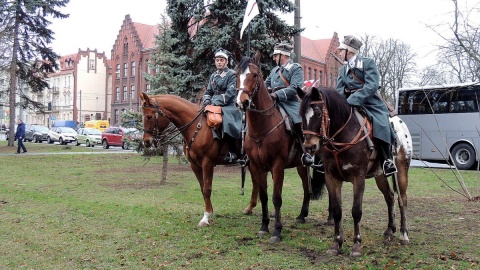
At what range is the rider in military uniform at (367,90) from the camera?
20.9ft

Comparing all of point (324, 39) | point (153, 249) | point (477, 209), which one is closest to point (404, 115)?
point (477, 209)

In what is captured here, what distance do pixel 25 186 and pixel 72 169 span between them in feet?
19.9

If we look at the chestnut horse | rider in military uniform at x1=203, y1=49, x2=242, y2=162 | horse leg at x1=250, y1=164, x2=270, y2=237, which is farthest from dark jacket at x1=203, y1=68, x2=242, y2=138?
horse leg at x1=250, y1=164, x2=270, y2=237

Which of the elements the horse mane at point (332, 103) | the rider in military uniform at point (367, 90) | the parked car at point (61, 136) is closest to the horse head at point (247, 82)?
the horse mane at point (332, 103)

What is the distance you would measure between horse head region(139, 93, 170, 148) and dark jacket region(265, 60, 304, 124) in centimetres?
206

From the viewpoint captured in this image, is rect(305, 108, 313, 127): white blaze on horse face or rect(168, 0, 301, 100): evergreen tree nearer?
rect(305, 108, 313, 127): white blaze on horse face

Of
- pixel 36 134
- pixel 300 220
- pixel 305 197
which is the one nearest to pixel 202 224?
pixel 300 220

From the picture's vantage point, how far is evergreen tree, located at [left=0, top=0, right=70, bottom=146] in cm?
3338

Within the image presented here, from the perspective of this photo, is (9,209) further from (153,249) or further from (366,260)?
(366,260)

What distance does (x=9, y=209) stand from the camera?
10.0 meters

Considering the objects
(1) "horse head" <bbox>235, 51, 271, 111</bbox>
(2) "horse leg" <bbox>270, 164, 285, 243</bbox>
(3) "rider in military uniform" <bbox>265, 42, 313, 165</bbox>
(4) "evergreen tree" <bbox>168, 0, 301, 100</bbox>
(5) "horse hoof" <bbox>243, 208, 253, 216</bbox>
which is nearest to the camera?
(1) "horse head" <bbox>235, 51, 271, 111</bbox>

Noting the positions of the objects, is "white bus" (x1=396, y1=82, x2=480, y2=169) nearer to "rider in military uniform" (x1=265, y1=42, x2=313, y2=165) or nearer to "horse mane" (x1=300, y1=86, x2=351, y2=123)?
"rider in military uniform" (x1=265, y1=42, x2=313, y2=165)

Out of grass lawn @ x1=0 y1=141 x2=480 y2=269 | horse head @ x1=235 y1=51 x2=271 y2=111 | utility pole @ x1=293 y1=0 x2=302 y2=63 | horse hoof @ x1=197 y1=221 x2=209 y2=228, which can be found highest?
utility pole @ x1=293 y1=0 x2=302 y2=63

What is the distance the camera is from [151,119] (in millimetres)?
8203
